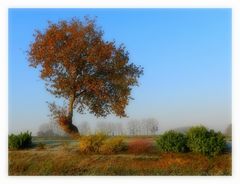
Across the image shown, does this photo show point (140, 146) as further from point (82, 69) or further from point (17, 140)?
point (17, 140)

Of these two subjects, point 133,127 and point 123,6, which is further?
point 133,127

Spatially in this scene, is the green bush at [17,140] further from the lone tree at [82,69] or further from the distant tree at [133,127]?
the distant tree at [133,127]

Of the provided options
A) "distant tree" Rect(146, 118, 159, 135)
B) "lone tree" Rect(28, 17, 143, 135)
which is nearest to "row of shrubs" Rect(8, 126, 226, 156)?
"distant tree" Rect(146, 118, 159, 135)

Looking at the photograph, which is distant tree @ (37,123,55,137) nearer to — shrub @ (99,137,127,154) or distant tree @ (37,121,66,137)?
distant tree @ (37,121,66,137)

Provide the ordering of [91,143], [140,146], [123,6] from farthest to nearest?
[140,146] < [91,143] < [123,6]

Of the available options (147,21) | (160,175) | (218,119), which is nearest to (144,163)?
(160,175)

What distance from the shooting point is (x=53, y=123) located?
12203 mm

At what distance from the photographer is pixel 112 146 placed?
1218 cm

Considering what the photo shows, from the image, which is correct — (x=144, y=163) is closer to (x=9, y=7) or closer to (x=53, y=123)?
(x=53, y=123)

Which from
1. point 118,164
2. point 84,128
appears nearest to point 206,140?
point 118,164

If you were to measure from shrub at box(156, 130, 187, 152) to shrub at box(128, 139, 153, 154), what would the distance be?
0.16 meters

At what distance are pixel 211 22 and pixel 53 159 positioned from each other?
2.81 meters

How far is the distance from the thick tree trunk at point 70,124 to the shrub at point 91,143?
0.14 m

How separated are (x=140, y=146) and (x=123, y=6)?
6.28 feet
